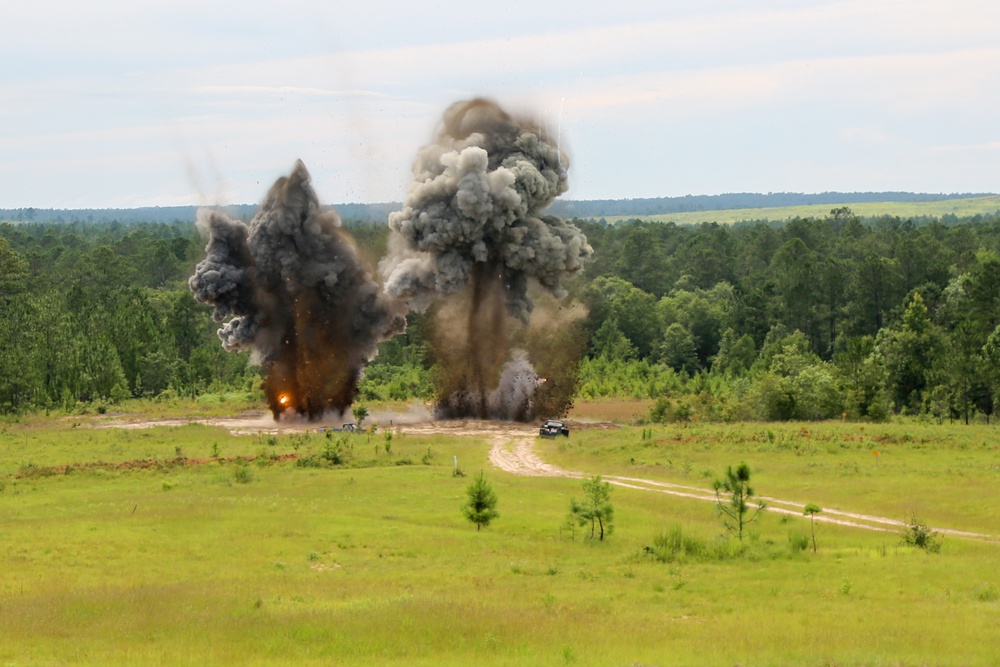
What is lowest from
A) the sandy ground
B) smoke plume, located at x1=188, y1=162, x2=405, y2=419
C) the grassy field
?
the sandy ground

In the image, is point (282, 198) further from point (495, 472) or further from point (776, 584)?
point (776, 584)

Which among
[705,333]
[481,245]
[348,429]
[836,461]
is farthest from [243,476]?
[705,333]

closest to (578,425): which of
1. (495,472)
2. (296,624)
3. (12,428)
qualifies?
(495,472)

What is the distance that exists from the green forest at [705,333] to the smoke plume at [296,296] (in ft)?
16.7

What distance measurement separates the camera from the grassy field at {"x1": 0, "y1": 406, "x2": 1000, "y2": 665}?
27516 mm

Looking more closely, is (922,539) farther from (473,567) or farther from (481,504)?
(481,504)

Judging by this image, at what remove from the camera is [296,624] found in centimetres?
2942

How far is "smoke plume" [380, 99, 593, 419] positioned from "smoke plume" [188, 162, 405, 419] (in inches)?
158

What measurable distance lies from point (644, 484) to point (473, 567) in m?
21.8

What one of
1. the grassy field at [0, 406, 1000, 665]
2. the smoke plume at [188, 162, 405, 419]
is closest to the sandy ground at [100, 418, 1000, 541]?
the grassy field at [0, 406, 1000, 665]

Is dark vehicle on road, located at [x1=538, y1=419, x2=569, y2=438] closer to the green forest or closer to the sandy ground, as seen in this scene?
the sandy ground

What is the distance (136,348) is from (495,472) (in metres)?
66.8

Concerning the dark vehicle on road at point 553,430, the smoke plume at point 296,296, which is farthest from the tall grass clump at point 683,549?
the smoke plume at point 296,296

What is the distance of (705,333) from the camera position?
5610 inches
